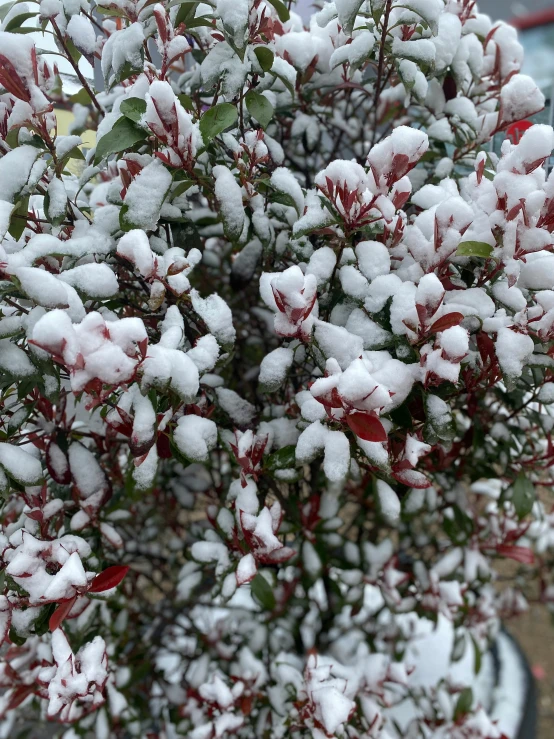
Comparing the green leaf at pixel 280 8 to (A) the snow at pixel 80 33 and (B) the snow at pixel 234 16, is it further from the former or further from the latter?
(A) the snow at pixel 80 33

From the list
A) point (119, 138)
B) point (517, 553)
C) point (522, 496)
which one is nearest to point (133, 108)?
point (119, 138)

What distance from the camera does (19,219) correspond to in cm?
87

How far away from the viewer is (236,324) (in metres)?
1.63

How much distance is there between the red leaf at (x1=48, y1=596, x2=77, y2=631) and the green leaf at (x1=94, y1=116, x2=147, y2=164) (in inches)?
22.8

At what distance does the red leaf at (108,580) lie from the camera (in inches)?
30.7

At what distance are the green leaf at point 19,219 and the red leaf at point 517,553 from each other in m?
1.20

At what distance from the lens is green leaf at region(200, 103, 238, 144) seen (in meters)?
0.80

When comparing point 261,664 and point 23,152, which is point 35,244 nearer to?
point 23,152

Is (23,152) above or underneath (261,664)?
above

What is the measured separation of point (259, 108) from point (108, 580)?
75 centimetres

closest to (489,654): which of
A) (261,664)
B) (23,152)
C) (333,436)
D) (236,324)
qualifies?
(261,664)

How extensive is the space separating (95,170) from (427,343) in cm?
61

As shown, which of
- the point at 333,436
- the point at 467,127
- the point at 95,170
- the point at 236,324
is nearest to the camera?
the point at 333,436

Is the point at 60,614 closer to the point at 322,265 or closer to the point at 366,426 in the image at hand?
→ the point at 366,426
